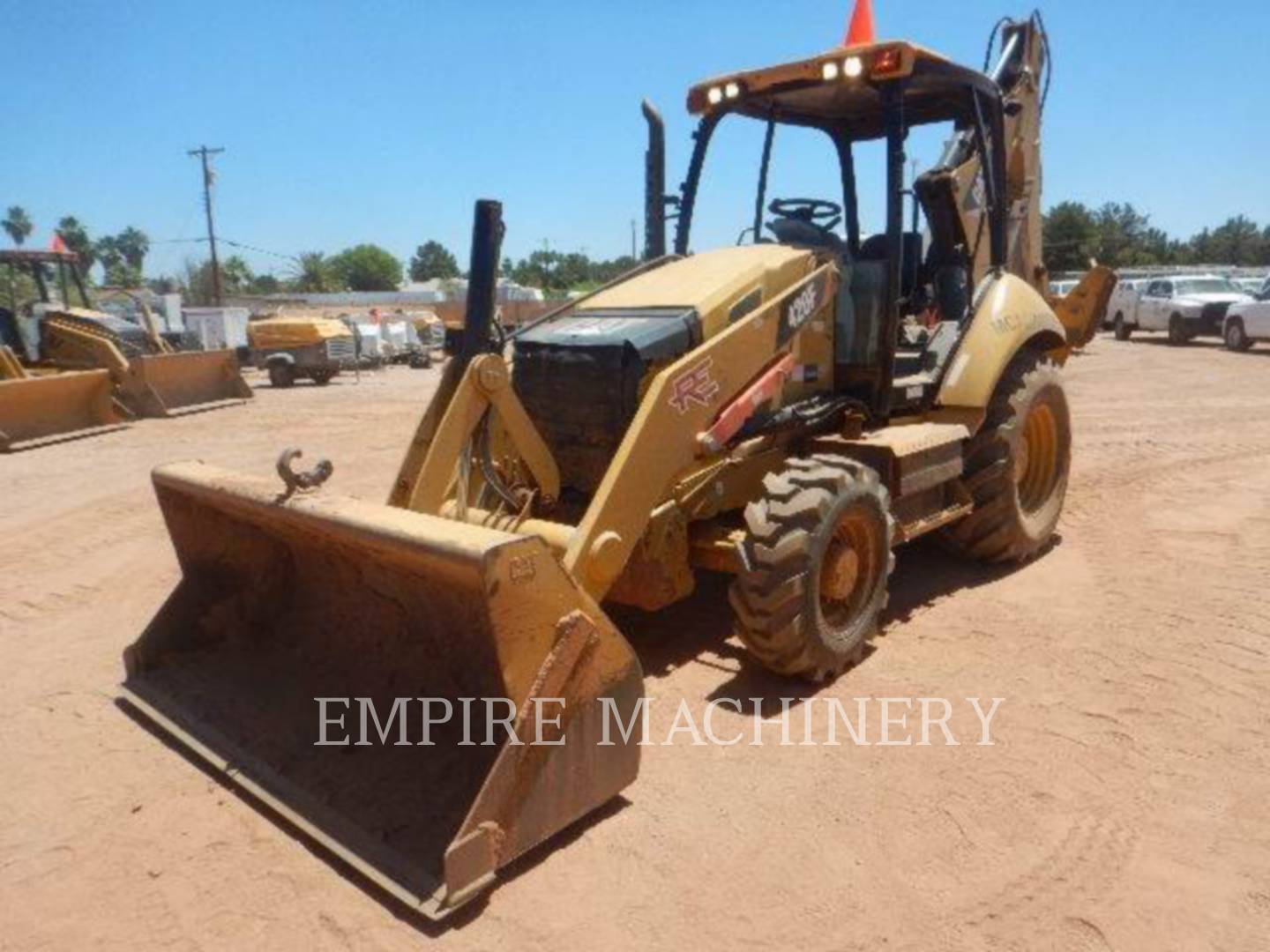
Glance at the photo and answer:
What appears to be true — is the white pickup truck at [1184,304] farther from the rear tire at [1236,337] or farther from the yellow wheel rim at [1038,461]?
the yellow wheel rim at [1038,461]

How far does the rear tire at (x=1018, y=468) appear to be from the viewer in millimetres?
5547

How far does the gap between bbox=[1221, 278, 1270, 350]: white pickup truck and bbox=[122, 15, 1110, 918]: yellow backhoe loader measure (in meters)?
16.7

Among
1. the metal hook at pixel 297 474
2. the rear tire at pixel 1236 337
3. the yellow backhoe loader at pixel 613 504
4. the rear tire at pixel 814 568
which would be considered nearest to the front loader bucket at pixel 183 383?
the yellow backhoe loader at pixel 613 504

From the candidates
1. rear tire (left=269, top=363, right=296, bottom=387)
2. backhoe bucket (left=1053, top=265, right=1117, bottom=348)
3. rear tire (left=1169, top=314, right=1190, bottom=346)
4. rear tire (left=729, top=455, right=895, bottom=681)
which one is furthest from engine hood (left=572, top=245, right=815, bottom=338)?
rear tire (left=1169, top=314, right=1190, bottom=346)

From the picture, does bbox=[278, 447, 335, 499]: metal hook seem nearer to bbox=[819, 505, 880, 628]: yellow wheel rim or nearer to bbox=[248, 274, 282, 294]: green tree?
bbox=[819, 505, 880, 628]: yellow wheel rim

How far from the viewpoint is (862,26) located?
520cm

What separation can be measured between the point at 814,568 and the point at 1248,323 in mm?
20031

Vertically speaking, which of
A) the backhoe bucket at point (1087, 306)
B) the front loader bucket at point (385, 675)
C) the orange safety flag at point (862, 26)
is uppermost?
the orange safety flag at point (862, 26)

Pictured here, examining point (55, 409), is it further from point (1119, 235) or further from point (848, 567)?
point (1119, 235)

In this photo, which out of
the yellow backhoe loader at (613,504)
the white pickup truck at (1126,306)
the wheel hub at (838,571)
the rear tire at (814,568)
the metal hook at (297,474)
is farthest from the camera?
the white pickup truck at (1126,306)

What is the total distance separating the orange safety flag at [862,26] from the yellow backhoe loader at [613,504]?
0.28 metres

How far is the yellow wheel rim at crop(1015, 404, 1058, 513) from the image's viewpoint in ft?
20.5

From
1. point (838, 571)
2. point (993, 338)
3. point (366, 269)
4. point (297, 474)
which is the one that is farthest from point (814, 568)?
point (366, 269)

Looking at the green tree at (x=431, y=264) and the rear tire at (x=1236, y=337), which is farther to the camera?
the green tree at (x=431, y=264)
